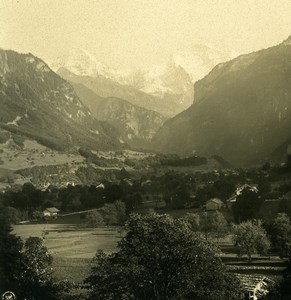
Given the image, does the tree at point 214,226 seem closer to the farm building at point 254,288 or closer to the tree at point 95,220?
the tree at point 95,220

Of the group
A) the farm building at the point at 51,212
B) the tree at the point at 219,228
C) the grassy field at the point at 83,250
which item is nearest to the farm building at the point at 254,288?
the grassy field at the point at 83,250

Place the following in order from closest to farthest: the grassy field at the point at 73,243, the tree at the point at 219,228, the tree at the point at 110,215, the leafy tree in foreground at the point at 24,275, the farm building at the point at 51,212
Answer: the leafy tree in foreground at the point at 24,275 → the grassy field at the point at 73,243 → the tree at the point at 219,228 → the tree at the point at 110,215 → the farm building at the point at 51,212

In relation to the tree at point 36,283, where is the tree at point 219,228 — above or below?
above

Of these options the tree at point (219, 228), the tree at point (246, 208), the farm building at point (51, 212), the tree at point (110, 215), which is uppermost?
the farm building at point (51, 212)

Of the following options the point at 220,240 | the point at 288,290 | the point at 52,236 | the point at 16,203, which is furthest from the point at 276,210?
the point at 16,203

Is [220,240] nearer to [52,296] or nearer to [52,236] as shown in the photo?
[52,236]

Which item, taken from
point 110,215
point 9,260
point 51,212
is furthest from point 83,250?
point 51,212

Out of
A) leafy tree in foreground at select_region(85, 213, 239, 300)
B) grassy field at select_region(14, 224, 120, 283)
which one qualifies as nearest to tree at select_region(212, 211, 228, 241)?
grassy field at select_region(14, 224, 120, 283)

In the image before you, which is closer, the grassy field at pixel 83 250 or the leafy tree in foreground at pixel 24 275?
the leafy tree in foreground at pixel 24 275
